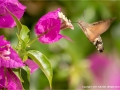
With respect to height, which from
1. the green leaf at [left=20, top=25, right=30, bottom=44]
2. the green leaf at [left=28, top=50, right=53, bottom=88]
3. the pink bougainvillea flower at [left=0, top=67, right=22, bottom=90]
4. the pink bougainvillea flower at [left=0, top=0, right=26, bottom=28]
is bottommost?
the pink bougainvillea flower at [left=0, top=67, right=22, bottom=90]

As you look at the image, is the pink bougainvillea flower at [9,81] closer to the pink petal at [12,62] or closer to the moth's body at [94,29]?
the pink petal at [12,62]

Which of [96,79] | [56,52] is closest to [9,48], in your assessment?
[56,52]

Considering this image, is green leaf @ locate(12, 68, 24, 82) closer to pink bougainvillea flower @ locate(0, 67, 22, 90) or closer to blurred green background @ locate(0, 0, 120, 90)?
pink bougainvillea flower @ locate(0, 67, 22, 90)

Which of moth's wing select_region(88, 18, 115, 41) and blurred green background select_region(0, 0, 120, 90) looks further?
blurred green background select_region(0, 0, 120, 90)

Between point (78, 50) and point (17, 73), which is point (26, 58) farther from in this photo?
point (78, 50)

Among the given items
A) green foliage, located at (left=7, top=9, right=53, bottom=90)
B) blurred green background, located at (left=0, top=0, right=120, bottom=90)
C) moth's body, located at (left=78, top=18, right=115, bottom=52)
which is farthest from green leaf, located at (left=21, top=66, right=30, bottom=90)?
blurred green background, located at (left=0, top=0, right=120, bottom=90)

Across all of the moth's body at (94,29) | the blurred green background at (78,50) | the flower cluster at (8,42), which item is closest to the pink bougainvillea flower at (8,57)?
the flower cluster at (8,42)
